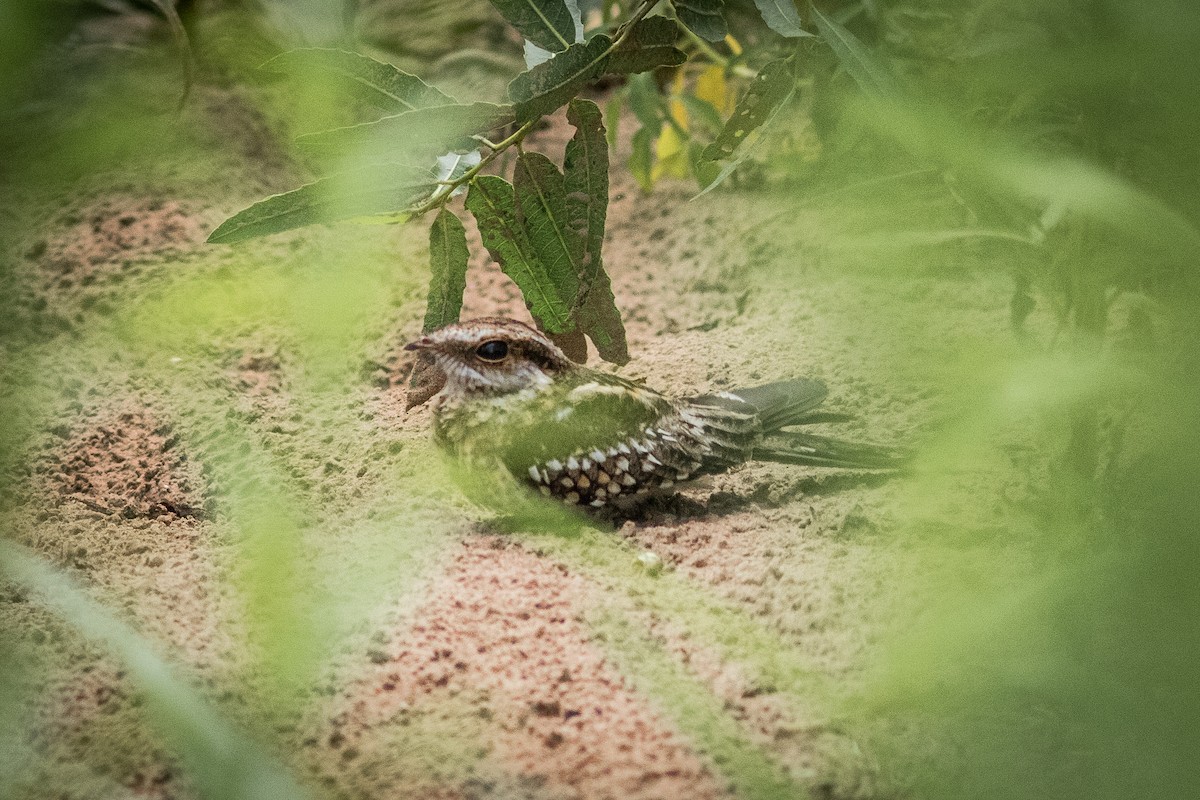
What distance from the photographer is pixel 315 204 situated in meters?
1.62

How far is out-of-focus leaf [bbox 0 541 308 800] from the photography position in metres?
1.01

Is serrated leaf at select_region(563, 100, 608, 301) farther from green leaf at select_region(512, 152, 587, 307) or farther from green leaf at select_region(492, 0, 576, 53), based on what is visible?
green leaf at select_region(492, 0, 576, 53)

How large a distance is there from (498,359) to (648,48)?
35.0 inches

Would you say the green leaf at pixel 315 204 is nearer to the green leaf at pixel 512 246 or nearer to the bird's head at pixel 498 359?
the green leaf at pixel 512 246

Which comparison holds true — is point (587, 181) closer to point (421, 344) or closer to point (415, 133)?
point (415, 133)

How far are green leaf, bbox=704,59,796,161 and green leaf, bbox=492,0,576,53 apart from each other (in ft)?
1.36

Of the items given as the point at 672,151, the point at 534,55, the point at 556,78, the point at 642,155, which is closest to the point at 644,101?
the point at 642,155

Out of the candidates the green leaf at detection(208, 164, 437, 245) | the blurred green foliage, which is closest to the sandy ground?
the blurred green foliage

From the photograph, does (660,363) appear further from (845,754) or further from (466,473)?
(845,754)

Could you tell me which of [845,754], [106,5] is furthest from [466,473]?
[106,5]

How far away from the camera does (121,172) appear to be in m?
3.21

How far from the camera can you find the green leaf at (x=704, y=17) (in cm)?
183

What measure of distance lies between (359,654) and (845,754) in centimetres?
79

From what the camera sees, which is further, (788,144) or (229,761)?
(788,144)
